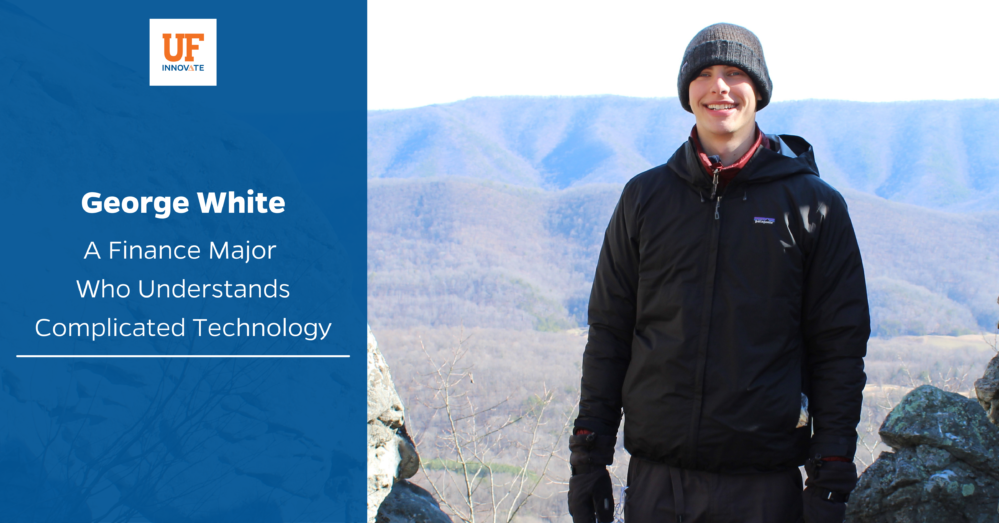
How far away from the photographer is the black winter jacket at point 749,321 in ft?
6.54

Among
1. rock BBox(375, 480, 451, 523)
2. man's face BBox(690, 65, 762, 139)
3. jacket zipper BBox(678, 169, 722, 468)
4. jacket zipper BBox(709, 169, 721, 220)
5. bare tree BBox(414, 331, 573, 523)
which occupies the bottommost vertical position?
bare tree BBox(414, 331, 573, 523)

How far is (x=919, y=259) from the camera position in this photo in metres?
40.8

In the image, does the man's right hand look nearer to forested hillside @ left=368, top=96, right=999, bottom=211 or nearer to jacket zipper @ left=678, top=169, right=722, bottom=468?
jacket zipper @ left=678, top=169, right=722, bottom=468

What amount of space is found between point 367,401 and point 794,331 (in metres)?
3.60

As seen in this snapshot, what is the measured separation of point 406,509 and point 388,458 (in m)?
0.36

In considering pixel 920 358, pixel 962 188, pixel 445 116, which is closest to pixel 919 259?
pixel 920 358

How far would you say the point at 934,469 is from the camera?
296cm

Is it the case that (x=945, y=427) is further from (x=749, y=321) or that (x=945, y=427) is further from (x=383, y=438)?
(x=383, y=438)

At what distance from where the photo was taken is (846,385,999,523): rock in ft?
9.46
